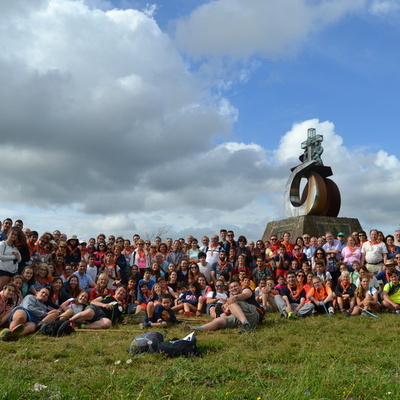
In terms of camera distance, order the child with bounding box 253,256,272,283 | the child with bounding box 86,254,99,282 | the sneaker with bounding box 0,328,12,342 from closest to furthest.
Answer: the sneaker with bounding box 0,328,12,342 → the child with bounding box 86,254,99,282 → the child with bounding box 253,256,272,283

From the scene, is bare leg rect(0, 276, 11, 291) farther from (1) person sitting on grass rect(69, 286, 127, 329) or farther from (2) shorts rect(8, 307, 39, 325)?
(1) person sitting on grass rect(69, 286, 127, 329)

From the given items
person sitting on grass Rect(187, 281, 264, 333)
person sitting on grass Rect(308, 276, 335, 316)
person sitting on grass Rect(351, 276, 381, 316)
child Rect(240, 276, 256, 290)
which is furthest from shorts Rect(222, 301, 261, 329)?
person sitting on grass Rect(351, 276, 381, 316)

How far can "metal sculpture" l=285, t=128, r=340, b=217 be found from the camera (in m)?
19.5

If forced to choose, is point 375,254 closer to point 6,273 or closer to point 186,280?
point 186,280

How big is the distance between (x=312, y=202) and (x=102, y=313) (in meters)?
13.0

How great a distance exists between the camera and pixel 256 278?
1087 centimetres

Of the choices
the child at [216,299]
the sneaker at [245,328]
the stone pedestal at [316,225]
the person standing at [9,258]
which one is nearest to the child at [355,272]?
the child at [216,299]

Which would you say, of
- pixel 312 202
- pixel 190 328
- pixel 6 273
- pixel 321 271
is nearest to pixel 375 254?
pixel 321 271

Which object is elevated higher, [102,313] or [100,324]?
[102,313]

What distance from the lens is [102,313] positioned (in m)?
8.33

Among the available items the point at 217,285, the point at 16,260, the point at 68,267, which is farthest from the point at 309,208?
the point at 16,260

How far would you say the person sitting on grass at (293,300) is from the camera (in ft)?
30.0

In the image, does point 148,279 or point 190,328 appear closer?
point 190,328

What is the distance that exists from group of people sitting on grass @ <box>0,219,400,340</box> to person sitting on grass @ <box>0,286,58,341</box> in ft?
0.06
